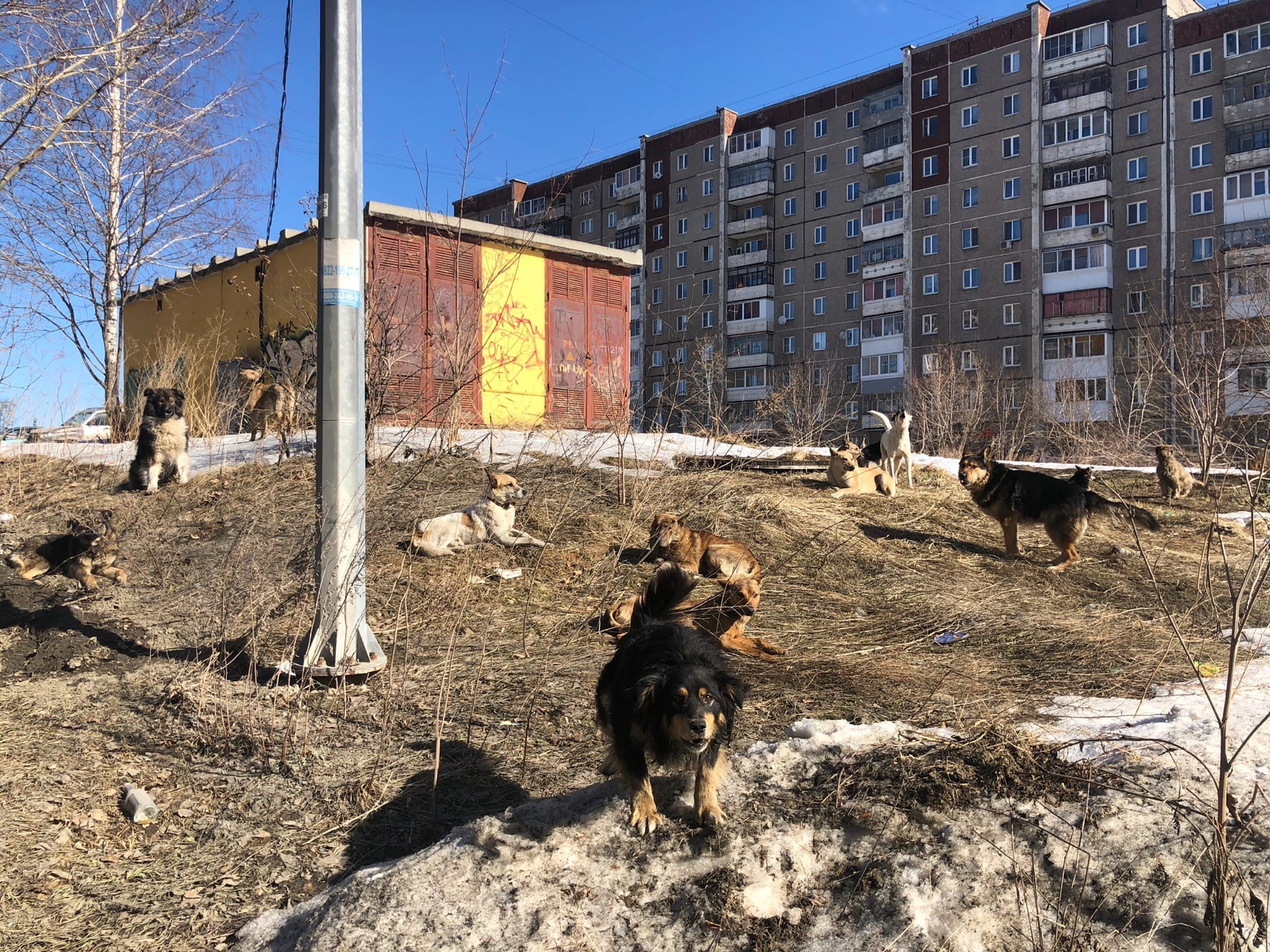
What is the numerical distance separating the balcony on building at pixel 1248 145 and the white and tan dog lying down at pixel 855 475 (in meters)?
37.4

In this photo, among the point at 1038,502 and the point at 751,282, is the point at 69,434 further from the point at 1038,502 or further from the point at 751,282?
the point at 751,282

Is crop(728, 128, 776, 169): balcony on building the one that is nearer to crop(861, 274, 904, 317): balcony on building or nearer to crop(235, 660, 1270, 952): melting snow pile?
crop(861, 274, 904, 317): balcony on building

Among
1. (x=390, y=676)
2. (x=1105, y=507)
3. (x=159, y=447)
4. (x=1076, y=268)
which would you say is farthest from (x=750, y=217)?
(x=390, y=676)

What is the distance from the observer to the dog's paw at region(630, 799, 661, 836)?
282cm

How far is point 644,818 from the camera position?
9.34 ft

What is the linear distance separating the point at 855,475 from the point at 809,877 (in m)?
9.80

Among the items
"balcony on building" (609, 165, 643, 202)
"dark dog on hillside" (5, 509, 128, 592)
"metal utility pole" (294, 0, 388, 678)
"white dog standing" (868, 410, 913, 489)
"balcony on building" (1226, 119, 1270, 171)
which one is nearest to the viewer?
"metal utility pole" (294, 0, 388, 678)

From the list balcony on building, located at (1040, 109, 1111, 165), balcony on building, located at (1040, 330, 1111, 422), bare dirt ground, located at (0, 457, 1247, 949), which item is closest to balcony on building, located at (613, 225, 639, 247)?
balcony on building, located at (1040, 109, 1111, 165)

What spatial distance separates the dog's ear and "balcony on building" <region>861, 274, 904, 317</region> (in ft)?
156

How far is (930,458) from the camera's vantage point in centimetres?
1655

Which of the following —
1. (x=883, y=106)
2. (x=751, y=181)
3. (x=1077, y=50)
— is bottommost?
(x=751, y=181)

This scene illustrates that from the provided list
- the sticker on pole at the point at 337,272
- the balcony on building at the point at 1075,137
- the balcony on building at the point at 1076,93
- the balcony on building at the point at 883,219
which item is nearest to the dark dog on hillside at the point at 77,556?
the sticker on pole at the point at 337,272

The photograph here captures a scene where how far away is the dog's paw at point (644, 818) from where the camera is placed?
282 cm

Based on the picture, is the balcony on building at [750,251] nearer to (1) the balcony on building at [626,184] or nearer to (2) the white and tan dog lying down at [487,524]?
(1) the balcony on building at [626,184]
